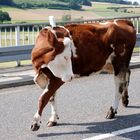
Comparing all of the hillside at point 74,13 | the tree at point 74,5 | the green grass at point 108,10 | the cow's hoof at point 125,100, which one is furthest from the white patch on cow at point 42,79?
the tree at point 74,5

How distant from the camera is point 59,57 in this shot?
21.8ft

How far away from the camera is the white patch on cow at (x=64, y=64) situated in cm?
662

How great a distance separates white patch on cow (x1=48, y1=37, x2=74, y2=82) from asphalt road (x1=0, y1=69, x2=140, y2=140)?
807 mm

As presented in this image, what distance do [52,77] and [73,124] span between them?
2.89 ft

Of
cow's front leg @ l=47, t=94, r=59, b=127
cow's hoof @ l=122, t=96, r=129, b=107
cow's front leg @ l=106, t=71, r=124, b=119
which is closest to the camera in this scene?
cow's front leg @ l=47, t=94, r=59, b=127

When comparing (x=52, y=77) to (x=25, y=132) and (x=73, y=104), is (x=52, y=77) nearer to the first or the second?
(x=25, y=132)

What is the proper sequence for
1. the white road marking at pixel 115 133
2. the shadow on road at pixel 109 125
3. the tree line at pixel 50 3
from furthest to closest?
1. the tree line at pixel 50 3
2. the shadow on road at pixel 109 125
3. the white road marking at pixel 115 133

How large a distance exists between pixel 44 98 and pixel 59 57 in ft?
1.98

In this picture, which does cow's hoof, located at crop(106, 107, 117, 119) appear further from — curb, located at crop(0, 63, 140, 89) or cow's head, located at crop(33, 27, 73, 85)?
curb, located at crop(0, 63, 140, 89)

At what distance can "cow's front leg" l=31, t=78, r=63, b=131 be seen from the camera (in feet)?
21.8

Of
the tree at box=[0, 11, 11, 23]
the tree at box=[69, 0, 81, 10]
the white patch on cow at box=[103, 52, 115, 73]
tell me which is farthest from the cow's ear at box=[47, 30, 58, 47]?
the tree at box=[69, 0, 81, 10]

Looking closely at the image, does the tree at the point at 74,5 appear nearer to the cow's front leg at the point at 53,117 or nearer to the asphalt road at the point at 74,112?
the asphalt road at the point at 74,112

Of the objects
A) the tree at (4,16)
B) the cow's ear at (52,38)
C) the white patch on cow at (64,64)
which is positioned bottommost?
the tree at (4,16)

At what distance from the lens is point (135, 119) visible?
7.45 metres
